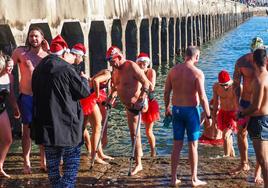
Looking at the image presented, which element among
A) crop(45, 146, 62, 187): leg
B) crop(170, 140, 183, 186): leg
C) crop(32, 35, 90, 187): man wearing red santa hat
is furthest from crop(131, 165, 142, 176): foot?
crop(32, 35, 90, 187): man wearing red santa hat

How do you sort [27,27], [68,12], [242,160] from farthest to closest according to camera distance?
[68,12]
[27,27]
[242,160]

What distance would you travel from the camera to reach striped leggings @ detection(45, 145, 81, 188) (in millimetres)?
5445

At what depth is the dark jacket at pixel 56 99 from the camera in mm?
5242

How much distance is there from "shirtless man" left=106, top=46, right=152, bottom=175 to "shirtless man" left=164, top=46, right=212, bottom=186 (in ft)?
1.99

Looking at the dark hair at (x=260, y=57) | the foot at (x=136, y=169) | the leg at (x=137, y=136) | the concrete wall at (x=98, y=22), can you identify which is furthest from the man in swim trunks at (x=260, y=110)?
the concrete wall at (x=98, y=22)

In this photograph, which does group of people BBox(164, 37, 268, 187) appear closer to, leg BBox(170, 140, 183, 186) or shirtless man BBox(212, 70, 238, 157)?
leg BBox(170, 140, 183, 186)

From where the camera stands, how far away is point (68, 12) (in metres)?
13.0

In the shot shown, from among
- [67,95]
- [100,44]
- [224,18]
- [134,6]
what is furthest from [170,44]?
[224,18]

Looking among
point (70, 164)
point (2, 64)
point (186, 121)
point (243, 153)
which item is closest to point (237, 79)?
point (186, 121)

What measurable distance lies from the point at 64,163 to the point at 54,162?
116 mm

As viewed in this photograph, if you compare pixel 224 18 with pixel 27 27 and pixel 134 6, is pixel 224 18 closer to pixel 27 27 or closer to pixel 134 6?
pixel 134 6

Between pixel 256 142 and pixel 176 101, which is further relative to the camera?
pixel 176 101

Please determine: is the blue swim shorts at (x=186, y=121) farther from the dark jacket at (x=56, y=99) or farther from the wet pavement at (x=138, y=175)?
the dark jacket at (x=56, y=99)

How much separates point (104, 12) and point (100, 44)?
128 cm
